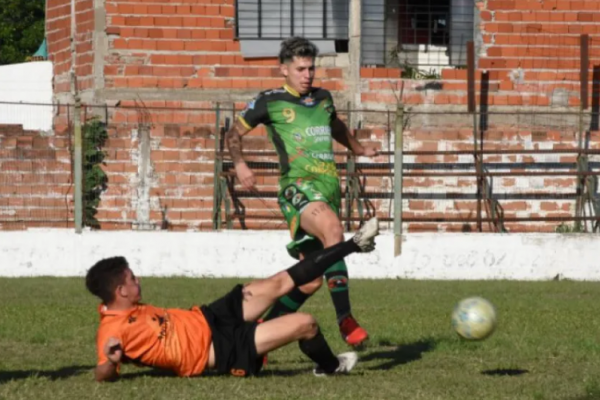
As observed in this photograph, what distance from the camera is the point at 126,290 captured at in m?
7.58

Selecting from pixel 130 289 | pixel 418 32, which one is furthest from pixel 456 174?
pixel 130 289

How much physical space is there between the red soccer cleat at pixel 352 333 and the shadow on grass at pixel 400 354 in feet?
0.74

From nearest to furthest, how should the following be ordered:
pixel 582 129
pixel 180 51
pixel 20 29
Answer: pixel 582 129 < pixel 180 51 < pixel 20 29

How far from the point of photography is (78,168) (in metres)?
19.3

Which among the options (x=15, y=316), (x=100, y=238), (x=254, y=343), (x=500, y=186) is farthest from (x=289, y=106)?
(x=500, y=186)

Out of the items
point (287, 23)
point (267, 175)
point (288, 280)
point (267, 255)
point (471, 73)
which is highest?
point (287, 23)

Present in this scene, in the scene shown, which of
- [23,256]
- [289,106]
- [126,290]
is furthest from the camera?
[23,256]

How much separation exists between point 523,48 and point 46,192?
9.13 meters

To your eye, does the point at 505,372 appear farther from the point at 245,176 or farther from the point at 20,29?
the point at 20,29

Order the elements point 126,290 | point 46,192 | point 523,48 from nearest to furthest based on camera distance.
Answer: point 126,290 → point 46,192 → point 523,48

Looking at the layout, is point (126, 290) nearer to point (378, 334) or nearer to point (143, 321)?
point (143, 321)

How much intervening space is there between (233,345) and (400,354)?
6.08 feet

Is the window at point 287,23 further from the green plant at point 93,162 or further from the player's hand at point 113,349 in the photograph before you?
the player's hand at point 113,349

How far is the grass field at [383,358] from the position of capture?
7.30 metres
